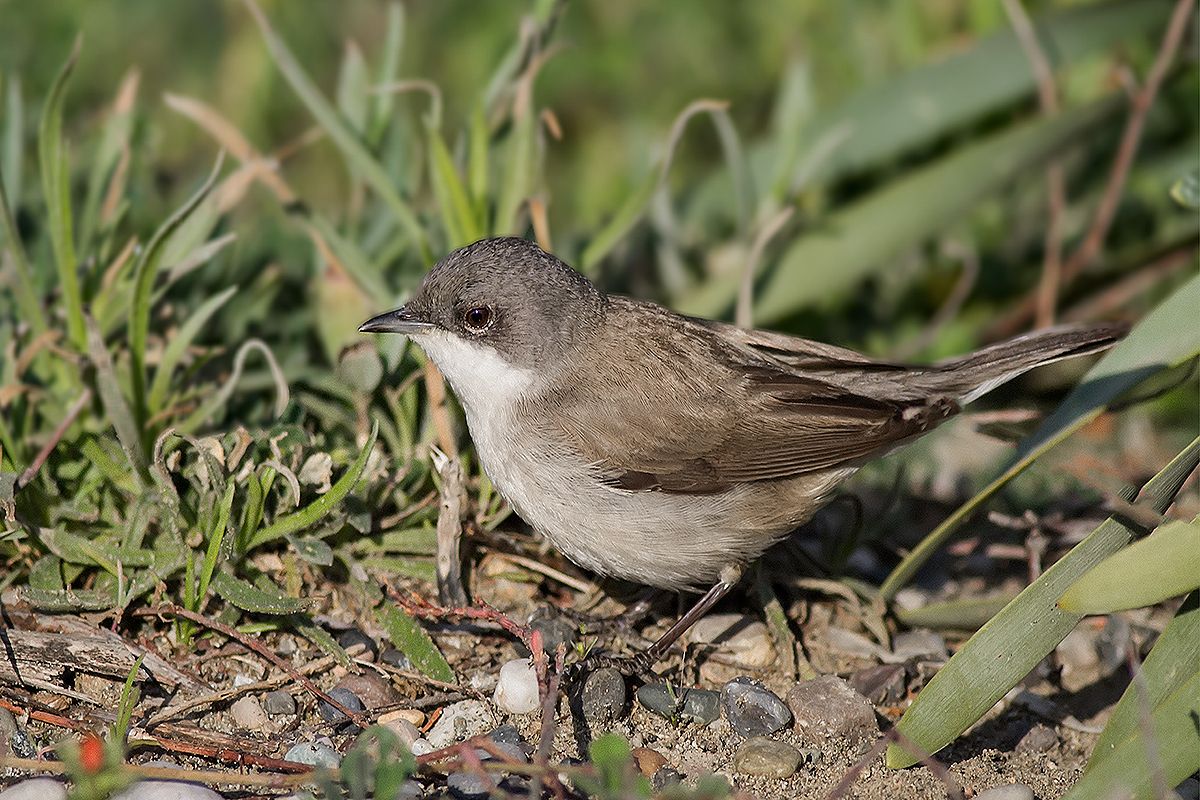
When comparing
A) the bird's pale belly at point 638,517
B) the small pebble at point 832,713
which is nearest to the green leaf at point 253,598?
the bird's pale belly at point 638,517

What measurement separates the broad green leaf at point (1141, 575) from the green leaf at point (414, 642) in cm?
186

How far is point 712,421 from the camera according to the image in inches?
168

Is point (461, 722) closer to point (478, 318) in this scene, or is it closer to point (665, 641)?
point (665, 641)

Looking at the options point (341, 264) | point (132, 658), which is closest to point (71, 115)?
point (341, 264)

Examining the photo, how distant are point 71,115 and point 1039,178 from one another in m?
5.17

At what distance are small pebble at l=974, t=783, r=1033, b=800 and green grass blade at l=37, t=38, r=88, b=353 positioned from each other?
3322mm

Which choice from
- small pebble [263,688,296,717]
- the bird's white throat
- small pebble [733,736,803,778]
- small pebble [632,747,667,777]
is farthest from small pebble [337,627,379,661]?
small pebble [733,736,803,778]

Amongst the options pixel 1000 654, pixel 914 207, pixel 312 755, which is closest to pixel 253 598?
pixel 312 755

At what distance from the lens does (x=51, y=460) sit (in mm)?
4387

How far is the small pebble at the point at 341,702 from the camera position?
3842mm

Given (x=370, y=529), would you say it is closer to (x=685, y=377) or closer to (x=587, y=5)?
(x=685, y=377)

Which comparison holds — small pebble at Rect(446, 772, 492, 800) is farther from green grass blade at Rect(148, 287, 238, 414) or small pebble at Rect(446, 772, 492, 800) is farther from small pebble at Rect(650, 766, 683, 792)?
green grass blade at Rect(148, 287, 238, 414)

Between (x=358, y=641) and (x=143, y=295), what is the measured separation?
4.63 feet

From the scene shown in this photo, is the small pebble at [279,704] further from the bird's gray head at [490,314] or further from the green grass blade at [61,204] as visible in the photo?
the green grass blade at [61,204]
